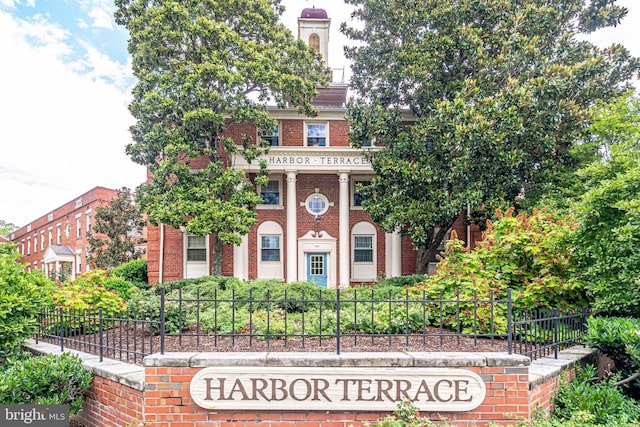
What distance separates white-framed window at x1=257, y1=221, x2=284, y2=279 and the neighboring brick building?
1429 centimetres

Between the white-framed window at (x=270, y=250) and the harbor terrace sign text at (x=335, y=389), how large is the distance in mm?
14171

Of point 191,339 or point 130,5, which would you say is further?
point 130,5

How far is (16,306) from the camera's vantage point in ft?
20.2

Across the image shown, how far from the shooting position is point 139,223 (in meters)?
24.0

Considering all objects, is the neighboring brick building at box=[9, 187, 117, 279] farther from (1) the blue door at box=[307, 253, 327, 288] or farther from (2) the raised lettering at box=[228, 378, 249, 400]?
(2) the raised lettering at box=[228, 378, 249, 400]

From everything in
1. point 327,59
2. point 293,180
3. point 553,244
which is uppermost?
point 327,59

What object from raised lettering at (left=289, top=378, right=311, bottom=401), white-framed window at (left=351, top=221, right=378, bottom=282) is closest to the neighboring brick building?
white-framed window at (left=351, top=221, right=378, bottom=282)

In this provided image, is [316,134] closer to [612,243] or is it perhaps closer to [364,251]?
[364,251]

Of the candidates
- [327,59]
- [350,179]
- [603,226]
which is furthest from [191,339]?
[327,59]

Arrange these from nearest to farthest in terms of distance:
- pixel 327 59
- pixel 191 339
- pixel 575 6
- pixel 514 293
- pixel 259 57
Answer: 1. pixel 191 339
2. pixel 514 293
3. pixel 575 6
4. pixel 259 57
5. pixel 327 59

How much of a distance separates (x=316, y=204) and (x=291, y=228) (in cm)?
203

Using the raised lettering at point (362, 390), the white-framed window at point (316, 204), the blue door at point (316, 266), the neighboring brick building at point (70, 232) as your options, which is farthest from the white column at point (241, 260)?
the neighboring brick building at point (70, 232)

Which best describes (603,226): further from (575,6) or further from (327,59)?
(327,59)

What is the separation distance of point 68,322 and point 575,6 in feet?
57.0
